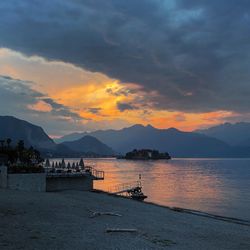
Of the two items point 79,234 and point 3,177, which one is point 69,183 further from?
point 79,234

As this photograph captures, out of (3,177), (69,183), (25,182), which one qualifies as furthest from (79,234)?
(69,183)

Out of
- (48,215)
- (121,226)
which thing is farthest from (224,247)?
(48,215)

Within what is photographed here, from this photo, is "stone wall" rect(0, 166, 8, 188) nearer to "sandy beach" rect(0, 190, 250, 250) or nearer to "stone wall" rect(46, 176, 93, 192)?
"stone wall" rect(46, 176, 93, 192)

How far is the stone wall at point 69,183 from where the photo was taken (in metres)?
44.4

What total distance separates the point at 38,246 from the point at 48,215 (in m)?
8.74

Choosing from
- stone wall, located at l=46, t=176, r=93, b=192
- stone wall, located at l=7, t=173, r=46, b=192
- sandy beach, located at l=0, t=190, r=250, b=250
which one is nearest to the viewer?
sandy beach, located at l=0, t=190, r=250, b=250

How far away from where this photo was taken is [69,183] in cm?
4697

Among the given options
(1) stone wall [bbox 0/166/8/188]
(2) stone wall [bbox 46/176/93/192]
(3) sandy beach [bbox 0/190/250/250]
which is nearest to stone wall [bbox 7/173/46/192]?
(1) stone wall [bbox 0/166/8/188]

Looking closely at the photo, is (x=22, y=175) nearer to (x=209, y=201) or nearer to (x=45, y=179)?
(x=45, y=179)

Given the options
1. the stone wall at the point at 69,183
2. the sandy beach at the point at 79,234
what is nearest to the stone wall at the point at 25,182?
the stone wall at the point at 69,183

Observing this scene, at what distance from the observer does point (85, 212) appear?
→ 2731 cm

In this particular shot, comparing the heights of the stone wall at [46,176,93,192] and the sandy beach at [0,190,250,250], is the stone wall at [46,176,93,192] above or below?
above

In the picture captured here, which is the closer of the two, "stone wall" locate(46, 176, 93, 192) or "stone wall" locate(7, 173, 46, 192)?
"stone wall" locate(7, 173, 46, 192)

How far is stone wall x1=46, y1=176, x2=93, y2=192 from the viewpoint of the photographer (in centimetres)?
4441
